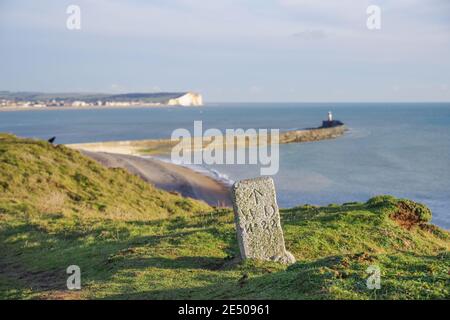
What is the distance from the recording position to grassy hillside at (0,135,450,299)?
907 cm

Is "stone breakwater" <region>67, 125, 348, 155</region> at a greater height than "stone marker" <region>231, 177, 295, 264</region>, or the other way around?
"stone marker" <region>231, 177, 295, 264</region>

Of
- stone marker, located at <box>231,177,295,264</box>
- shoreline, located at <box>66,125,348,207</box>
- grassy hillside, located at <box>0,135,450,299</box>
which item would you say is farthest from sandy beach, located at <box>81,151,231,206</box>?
stone marker, located at <box>231,177,295,264</box>

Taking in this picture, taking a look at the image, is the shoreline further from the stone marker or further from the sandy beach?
the stone marker

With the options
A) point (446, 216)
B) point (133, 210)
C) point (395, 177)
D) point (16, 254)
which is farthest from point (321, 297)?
point (395, 177)

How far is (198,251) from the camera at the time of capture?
14312 mm

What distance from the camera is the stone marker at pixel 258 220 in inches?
508

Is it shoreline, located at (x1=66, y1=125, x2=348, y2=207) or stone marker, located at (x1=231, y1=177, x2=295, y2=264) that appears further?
shoreline, located at (x1=66, y1=125, x2=348, y2=207)

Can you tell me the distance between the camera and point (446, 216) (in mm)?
37250

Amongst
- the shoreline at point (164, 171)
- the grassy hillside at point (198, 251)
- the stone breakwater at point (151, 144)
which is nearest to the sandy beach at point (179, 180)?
the shoreline at point (164, 171)

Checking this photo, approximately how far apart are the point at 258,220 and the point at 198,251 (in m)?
2.08

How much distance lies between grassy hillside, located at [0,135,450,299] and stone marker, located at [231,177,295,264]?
1.63 feet

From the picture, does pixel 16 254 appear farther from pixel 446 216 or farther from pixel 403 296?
pixel 446 216

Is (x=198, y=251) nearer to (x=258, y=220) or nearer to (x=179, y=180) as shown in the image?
(x=258, y=220)
